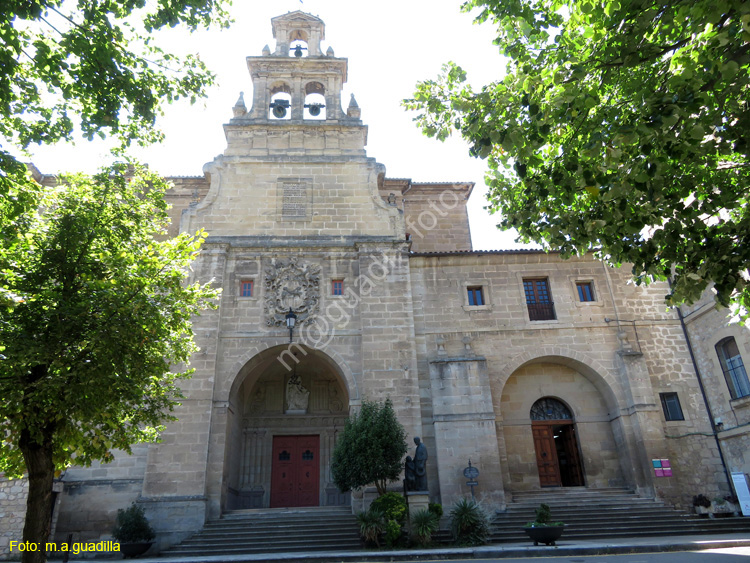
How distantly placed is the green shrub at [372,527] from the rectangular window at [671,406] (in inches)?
410

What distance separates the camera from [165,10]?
781 centimetres

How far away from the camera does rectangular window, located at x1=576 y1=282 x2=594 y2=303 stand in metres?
19.1

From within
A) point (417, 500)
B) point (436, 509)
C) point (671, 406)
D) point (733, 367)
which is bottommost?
point (436, 509)

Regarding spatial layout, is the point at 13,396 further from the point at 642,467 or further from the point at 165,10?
the point at 642,467

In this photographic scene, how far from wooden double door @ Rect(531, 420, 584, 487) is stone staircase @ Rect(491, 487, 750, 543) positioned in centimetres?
98

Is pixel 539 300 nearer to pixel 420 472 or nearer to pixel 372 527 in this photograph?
pixel 420 472

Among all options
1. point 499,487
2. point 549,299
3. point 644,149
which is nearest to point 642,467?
point 499,487

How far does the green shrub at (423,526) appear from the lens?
13.4 metres

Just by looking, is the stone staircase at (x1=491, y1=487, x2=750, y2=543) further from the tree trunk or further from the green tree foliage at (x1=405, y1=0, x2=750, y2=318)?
the tree trunk

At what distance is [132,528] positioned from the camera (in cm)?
1381

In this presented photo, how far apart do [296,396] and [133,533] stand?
713cm

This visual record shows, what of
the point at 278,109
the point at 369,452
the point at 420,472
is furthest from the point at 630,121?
the point at 278,109

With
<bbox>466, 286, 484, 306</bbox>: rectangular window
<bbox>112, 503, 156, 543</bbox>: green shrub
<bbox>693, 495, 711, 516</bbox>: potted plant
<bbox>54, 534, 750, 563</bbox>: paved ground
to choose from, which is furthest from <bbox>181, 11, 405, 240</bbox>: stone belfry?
<bbox>693, 495, 711, 516</bbox>: potted plant

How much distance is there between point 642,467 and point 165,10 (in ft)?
57.8
